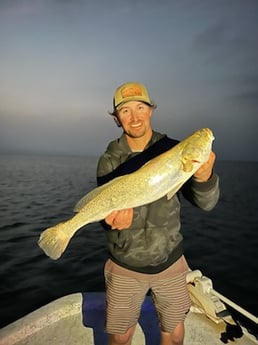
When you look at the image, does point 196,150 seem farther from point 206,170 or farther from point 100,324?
point 100,324

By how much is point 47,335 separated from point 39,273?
260 inches

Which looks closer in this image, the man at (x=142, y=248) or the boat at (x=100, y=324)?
the man at (x=142, y=248)

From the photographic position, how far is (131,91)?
4234 mm

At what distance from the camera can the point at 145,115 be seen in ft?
13.8

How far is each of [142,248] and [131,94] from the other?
2.18 meters

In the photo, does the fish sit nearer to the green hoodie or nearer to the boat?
the green hoodie

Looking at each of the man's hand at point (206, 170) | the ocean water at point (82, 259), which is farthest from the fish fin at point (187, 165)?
the ocean water at point (82, 259)

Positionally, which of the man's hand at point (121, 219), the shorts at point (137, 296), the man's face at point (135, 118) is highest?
the man's face at point (135, 118)

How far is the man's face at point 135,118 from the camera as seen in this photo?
4.11 metres

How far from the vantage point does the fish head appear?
3668 millimetres

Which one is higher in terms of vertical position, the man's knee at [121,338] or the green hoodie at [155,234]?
the green hoodie at [155,234]

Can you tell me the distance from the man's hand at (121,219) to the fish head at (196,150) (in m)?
0.94

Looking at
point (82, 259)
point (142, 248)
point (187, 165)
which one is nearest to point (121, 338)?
point (142, 248)

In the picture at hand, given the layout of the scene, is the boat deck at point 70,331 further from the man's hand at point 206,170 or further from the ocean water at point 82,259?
the ocean water at point 82,259
